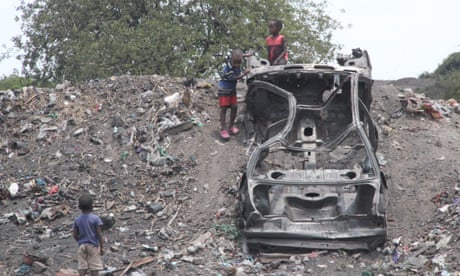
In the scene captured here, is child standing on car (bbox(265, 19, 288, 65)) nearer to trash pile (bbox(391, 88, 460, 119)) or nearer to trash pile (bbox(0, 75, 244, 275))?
trash pile (bbox(0, 75, 244, 275))

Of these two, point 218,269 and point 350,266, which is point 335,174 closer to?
point 350,266

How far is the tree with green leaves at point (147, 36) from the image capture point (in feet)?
76.6

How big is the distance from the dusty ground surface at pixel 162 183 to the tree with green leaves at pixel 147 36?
25.8 ft

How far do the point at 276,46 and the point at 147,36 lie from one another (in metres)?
9.77

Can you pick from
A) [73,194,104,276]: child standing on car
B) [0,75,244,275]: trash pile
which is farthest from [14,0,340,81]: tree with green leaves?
[73,194,104,276]: child standing on car

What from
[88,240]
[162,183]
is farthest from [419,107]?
[88,240]

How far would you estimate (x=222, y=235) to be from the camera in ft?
35.2

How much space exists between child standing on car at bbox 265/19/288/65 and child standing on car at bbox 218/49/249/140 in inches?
42.2

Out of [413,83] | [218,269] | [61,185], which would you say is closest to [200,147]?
[61,185]

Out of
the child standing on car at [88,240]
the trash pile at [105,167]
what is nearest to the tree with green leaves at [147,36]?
the trash pile at [105,167]

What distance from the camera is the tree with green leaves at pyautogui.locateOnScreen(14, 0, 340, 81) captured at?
76.6ft

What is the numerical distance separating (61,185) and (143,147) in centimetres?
151

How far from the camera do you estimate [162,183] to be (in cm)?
1231

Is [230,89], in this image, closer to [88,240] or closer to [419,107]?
[419,107]
